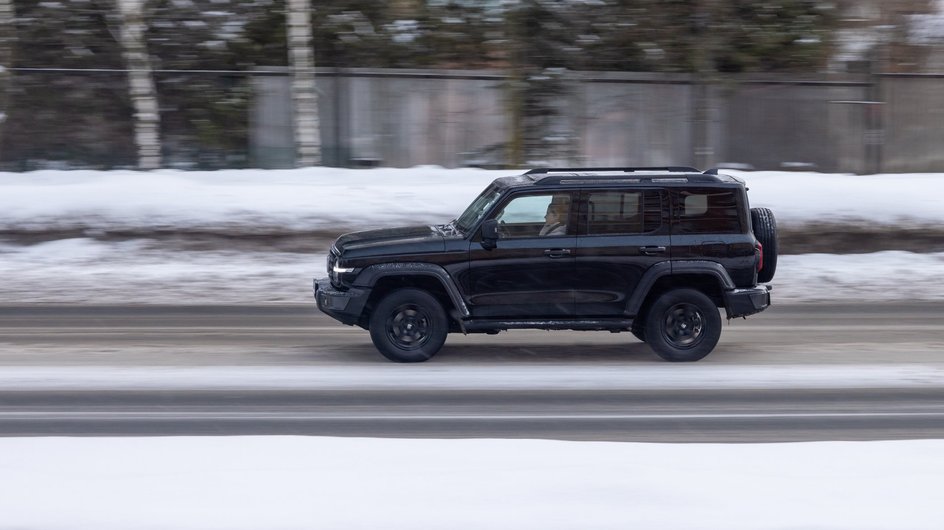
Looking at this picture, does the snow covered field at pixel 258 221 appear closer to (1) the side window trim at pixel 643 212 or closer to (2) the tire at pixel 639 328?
(2) the tire at pixel 639 328

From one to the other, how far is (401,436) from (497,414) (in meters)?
0.90

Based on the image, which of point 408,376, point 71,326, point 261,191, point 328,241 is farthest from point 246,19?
point 408,376

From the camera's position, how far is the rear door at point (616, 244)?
9.56m

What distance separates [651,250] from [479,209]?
154 centimetres

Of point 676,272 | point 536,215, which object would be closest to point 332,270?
point 536,215

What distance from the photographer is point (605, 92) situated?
2045cm

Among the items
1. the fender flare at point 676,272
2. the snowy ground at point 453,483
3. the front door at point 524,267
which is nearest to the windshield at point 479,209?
the front door at point 524,267

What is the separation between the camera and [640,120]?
2052cm

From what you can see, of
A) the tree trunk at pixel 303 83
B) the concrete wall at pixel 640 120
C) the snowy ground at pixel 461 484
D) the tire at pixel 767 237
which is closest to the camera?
the snowy ground at pixel 461 484

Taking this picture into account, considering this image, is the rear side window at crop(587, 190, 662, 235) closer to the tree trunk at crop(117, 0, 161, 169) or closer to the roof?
the roof

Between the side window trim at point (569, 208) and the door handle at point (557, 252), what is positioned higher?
the side window trim at point (569, 208)

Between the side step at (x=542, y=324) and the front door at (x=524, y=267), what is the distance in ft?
0.17

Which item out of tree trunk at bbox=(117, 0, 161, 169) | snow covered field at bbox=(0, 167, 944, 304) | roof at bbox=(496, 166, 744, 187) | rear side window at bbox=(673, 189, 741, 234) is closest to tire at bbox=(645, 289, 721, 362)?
rear side window at bbox=(673, 189, 741, 234)

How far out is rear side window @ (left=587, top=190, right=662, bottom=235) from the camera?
963cm
